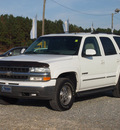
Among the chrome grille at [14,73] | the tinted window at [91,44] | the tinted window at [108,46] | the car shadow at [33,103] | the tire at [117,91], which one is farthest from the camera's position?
the tire at [117,91]

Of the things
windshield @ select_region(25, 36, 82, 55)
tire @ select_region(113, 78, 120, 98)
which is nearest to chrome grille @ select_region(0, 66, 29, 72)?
windshield @ select_region(25, 36, 82, 55)

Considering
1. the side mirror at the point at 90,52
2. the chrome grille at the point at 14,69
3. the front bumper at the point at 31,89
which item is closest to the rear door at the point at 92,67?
the side mirror at the point at 90,52

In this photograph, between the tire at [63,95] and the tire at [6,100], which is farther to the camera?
the tire at [6,100]

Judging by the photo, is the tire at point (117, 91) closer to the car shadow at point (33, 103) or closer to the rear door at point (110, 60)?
the rear door at point (110, 60)

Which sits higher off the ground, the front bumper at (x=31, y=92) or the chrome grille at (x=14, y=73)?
the chrome grille at (x=14, y=73)

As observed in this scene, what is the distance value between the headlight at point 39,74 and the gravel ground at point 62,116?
0.75 m

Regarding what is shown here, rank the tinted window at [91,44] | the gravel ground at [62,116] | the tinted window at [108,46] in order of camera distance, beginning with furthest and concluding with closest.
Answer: the tinted window at [108,46] < the tinted window at [91,44] < the gravel ground at [62,116]

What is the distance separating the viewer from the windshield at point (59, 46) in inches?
316

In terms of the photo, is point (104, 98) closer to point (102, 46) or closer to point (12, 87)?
point (102, 46)

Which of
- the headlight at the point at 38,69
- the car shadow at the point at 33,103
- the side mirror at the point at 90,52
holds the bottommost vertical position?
the car shadow at the point at 33,103

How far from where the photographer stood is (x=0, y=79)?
7238 mm

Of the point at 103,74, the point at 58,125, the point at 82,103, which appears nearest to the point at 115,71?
the point at 103,74

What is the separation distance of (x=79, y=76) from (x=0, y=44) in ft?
270

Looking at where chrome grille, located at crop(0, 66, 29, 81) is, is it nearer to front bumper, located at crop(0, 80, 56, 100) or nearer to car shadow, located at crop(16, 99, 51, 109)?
front bumper, located at crop(0, 80, 56, 100)
